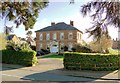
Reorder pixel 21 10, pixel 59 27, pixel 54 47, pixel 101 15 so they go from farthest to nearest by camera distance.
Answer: pixel 59 27
pixel 54 47
pixel 21 10
pixel 101 15

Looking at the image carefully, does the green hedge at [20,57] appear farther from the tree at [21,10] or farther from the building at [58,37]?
the building at [58,37]

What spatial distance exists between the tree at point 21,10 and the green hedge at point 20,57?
13623mm

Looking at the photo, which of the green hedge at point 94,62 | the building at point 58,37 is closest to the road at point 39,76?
the green hedge at point 94,62

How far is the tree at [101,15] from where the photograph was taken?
995 cm

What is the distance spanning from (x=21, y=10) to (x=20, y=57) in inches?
653

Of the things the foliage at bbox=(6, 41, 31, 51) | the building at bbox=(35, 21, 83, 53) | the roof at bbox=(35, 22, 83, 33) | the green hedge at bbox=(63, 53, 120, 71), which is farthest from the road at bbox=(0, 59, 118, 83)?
the roof at bbox=(35, 22, 83, 33)

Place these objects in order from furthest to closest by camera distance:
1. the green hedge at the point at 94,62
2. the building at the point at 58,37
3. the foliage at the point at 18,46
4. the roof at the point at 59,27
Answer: the roof at the point at 59,27 < the building at the point at 58,37 < the foliage at the point at 18,46 < the green hedge at the point at 94,62

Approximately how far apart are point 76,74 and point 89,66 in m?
2.64

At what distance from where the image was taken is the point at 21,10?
43.0 feet

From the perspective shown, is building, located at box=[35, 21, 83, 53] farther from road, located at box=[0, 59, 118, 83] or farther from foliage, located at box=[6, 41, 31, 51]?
road, located at box=[0, 59, 118, 83]

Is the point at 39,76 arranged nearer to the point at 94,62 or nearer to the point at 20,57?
the point at 94,62

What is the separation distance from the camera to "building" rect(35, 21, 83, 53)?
61969 mm

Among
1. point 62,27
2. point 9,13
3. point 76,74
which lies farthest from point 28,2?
point 62,27

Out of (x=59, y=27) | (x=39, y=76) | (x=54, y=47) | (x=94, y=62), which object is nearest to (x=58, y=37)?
(x=59, y=27)
